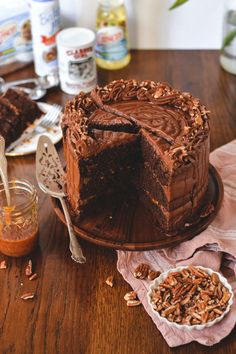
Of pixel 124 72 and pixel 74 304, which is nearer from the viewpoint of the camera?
pixel 74 304

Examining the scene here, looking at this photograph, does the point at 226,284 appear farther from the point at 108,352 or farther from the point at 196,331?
the point at 108,352

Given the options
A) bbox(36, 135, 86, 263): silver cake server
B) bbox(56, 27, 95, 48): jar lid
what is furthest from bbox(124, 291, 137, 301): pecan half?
bbox(56, 27, 95, 48): jar lid

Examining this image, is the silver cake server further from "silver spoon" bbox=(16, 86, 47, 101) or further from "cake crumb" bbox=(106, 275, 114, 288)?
"silver spoon" bbox=(16, 86, 47, 101)

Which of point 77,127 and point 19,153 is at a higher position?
point 77,127

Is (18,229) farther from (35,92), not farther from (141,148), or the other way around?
(35,92)

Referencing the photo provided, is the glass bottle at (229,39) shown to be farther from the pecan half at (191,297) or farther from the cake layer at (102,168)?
the pecan half at (191,297)

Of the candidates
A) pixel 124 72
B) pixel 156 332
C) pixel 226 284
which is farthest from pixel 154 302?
pixel 124 72

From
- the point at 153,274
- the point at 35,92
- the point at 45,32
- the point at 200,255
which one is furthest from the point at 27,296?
the point at 45,32
